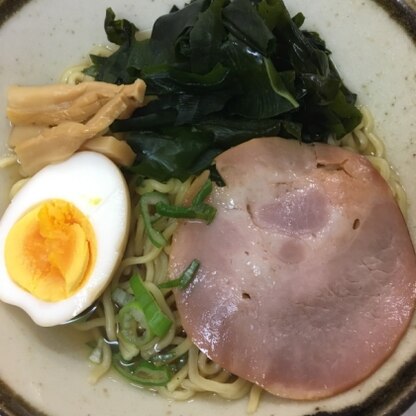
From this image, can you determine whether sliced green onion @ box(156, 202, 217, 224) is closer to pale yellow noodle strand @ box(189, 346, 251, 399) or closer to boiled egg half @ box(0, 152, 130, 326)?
boiled egg half @ box(0, 152, 130, 326)

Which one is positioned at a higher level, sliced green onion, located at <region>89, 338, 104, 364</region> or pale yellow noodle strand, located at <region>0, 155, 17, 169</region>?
pale yellow noodle strand, located at <region>0, 155, 17, 169</region>

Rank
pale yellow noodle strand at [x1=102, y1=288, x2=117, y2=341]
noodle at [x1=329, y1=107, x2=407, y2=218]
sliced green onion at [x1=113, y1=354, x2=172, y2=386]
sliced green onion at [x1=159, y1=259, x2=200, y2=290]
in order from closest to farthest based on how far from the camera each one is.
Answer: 1. sliced green onion at [x1=159, y1=259, x2=200, y2=290]
2. sliced green onion at [x1=113, y1=354, x2=172, y2=386]
3. pale yellow noodle strand at [x1=102, y1=288, x2=117, y2=341]
4. noodle at [x1=329, y1=107, x2=407, y2=218]

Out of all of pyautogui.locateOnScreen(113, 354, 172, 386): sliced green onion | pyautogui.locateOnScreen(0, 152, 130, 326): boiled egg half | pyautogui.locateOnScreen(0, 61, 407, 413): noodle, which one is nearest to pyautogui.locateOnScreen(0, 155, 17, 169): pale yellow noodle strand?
pyautogui.locateOnScreen(0, 61, 407, 413): noodle

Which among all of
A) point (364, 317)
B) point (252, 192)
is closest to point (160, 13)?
point (252, 192)

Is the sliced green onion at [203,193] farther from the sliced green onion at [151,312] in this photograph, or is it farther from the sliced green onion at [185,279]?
the sliced green onion at [151,312]

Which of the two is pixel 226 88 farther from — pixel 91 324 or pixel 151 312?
pixel 91 324

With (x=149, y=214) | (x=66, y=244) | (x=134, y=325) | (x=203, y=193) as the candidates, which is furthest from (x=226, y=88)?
(x=134, y=325)

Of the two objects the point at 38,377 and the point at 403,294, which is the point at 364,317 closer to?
the point at 403,294
